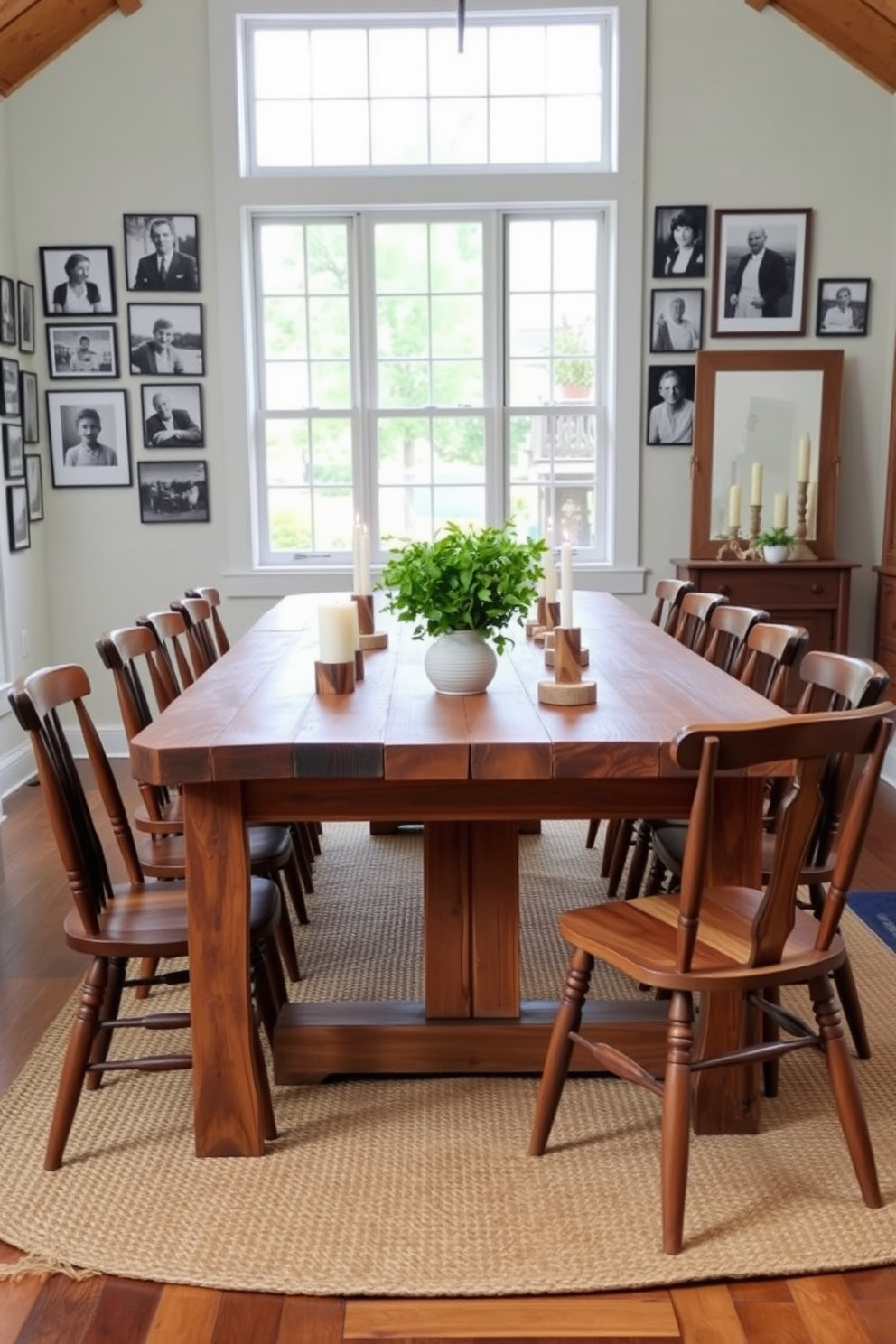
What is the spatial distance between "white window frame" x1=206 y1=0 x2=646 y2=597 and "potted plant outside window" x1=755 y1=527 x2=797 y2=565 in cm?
63

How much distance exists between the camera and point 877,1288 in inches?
76.5

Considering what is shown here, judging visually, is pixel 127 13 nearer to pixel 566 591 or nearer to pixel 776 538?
pixel 776 538

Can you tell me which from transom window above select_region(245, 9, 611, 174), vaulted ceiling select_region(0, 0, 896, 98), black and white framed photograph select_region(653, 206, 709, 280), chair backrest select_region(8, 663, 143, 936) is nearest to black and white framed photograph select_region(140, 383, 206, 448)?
transom window above select_region(245, 9, 611, 174)

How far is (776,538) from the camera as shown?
519 cm

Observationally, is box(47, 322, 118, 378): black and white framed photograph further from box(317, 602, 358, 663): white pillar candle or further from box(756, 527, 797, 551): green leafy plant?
box(317, 602, 358, 663): white pillar candle

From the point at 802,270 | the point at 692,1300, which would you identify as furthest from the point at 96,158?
the point at 692,1300

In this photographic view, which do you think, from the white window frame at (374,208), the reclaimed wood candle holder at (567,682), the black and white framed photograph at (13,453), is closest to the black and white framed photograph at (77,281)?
the white window frame at (374,208)

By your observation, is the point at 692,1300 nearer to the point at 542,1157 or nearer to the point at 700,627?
the point at 542,1157

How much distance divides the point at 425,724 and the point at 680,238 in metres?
3.89

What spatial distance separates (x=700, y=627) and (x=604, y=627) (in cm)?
30

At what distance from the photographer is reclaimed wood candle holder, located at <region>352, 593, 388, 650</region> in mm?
3279

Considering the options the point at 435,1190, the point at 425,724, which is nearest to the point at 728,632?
the point at 425,724

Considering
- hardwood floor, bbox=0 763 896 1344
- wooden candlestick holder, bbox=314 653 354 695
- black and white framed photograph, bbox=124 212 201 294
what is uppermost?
black and white framed photograph, bbox=124 212 201 294

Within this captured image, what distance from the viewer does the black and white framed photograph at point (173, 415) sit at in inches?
217
